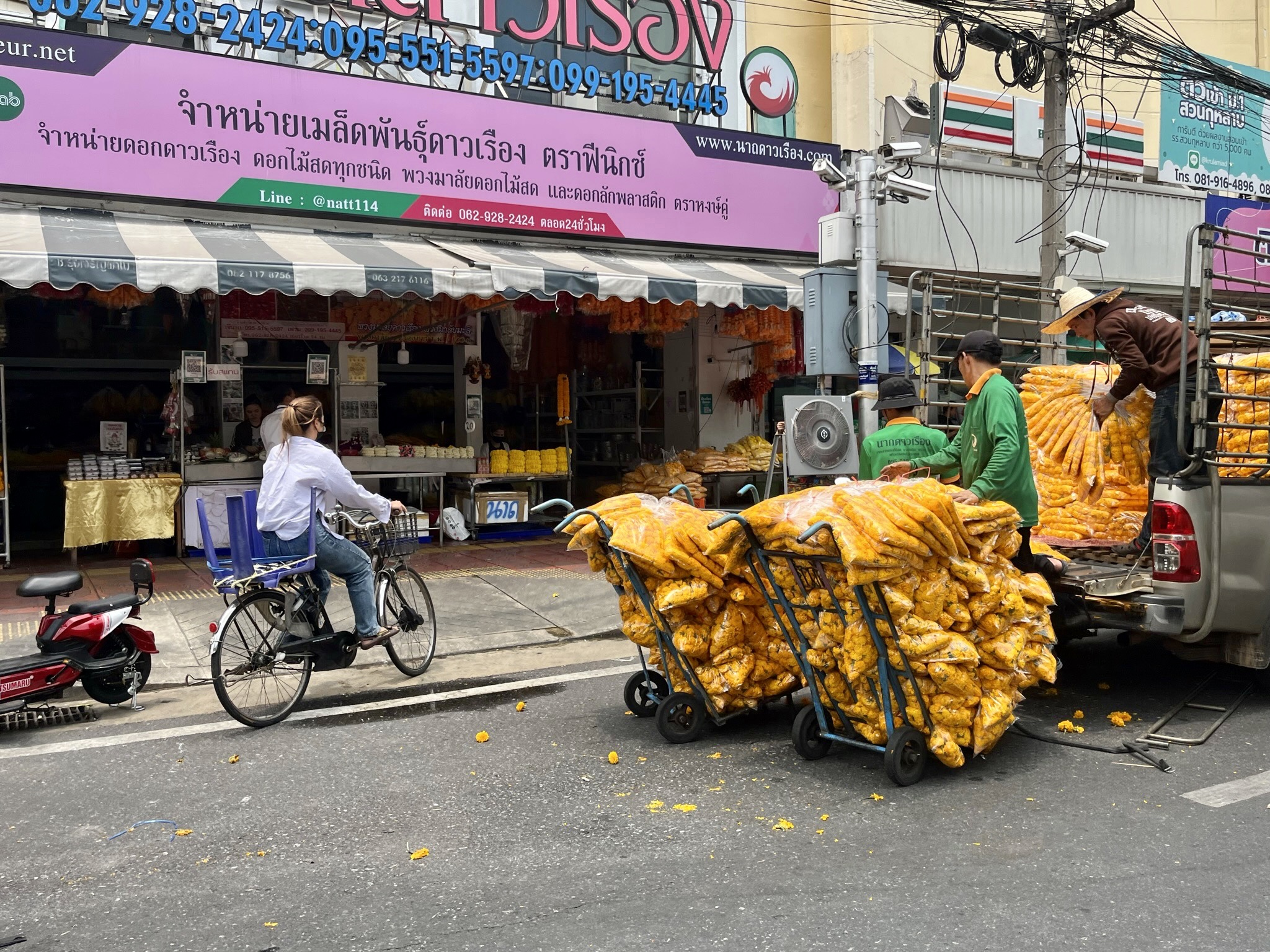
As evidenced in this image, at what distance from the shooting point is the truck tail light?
541cm

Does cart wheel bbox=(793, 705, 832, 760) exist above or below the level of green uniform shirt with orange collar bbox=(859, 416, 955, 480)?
→ below

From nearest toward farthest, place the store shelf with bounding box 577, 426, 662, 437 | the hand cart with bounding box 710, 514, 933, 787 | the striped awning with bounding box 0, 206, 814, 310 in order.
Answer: the hand cart with bounding box 710, 514, 933, 787 → the striped awning with bounding box 0, 206, 814, 310 → the store shelf with bounding box 577, 426, 662, 437

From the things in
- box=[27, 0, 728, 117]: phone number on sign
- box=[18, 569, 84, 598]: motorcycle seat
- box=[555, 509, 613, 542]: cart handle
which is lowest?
box=[18, 569, 84, 598]: motorcycle seat

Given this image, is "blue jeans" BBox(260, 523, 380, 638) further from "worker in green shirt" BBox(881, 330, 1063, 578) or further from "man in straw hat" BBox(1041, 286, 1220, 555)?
"man in straw hat" BBox(1041, 286, 1220, 555)

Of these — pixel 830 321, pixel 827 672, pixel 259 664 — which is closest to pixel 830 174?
pixel 830 321

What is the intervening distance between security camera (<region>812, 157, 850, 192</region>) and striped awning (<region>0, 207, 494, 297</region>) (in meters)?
3.36

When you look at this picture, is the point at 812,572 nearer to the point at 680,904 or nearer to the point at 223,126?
the point at 680,904

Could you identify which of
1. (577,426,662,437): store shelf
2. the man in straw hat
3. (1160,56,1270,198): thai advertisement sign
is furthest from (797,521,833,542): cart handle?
(1160,56,1270,198): thai advertisement sign

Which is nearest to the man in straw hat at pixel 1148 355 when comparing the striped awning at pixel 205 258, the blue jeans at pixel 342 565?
the blue jeans at pixel 342 565

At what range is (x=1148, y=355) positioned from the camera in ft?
21.1

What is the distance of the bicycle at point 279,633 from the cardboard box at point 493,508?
632cm

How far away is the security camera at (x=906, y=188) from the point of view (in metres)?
10.2

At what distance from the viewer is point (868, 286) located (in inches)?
385

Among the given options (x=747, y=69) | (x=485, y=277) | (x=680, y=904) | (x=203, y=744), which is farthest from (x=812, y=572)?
(x=747, y=69)
